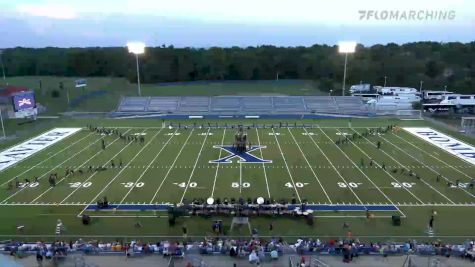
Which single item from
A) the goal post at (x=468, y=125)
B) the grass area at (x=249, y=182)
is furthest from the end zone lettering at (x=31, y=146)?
the goal post at (x=468, y=125)

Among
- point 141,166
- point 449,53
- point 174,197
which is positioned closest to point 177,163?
point 141,166

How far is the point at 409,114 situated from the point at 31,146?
3543 centimetres

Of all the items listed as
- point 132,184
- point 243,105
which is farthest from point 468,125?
point 132,184

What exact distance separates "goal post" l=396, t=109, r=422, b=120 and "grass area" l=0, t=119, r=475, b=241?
28.1 ft

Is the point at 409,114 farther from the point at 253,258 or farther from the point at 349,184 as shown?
the point at 253,258

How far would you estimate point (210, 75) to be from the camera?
70.0 m

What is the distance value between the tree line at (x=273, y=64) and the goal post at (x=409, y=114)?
18783 mm

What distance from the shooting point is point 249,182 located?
22.0 m

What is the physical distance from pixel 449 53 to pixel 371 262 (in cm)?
6952

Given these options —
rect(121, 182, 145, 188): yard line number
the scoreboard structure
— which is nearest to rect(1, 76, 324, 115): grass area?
the scoreboard structure

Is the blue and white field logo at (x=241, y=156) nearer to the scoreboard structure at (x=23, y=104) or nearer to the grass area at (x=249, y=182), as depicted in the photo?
the grass area at (x=249, y=182)

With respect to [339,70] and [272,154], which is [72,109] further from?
[339,70]

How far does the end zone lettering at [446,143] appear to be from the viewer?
27.4 m

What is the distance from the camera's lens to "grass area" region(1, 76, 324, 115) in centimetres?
5034
